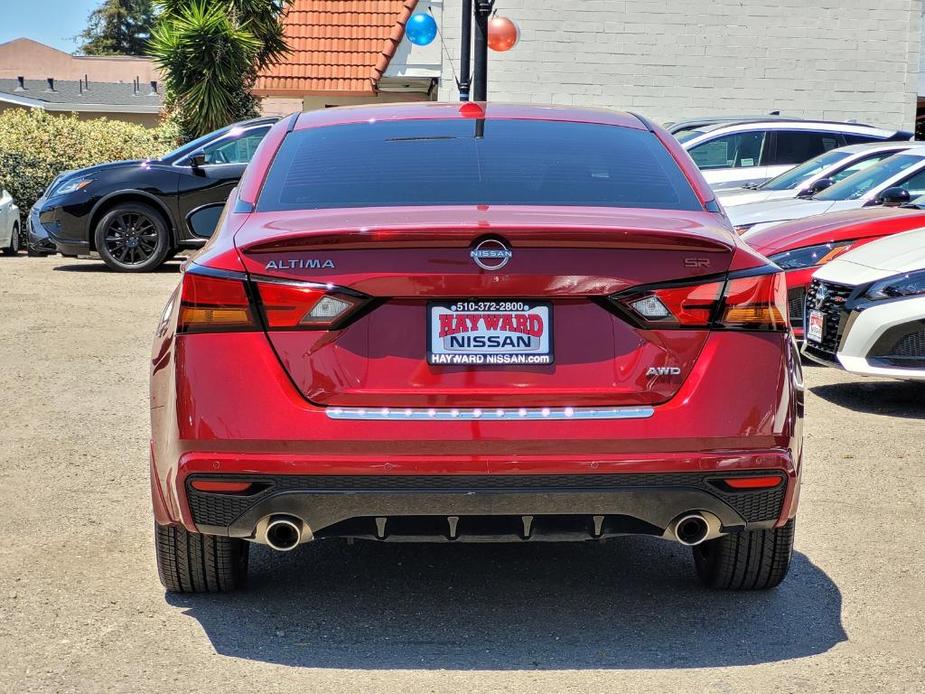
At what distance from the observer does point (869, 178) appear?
1185cm

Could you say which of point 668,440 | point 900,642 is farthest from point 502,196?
point 900,642

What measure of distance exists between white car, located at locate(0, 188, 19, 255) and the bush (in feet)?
5.80

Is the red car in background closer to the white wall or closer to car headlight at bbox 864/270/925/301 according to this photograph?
car headlight at bbox 864/270/925/301

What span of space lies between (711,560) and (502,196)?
1421 millimetres

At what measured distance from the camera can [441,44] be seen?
24.7 m

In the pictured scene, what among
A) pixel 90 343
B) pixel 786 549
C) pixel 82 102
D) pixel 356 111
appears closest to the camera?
pixel 786 549

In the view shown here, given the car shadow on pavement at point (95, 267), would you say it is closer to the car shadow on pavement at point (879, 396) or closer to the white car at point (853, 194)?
the white car at point (853, 194)

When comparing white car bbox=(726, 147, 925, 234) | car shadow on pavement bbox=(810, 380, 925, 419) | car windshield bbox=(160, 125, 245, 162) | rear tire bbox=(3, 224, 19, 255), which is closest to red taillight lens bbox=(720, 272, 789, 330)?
car shadow on pavement bbox=(810, 380, 925, 419)

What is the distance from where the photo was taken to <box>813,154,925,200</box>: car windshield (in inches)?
459

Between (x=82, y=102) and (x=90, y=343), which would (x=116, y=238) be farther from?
(x=82, y=102)

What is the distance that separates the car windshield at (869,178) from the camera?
11.7m

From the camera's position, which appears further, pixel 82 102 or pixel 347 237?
pixel 82 102

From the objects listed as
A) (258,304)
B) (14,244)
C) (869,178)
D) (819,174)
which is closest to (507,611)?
(258,304)

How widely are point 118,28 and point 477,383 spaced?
299ft
